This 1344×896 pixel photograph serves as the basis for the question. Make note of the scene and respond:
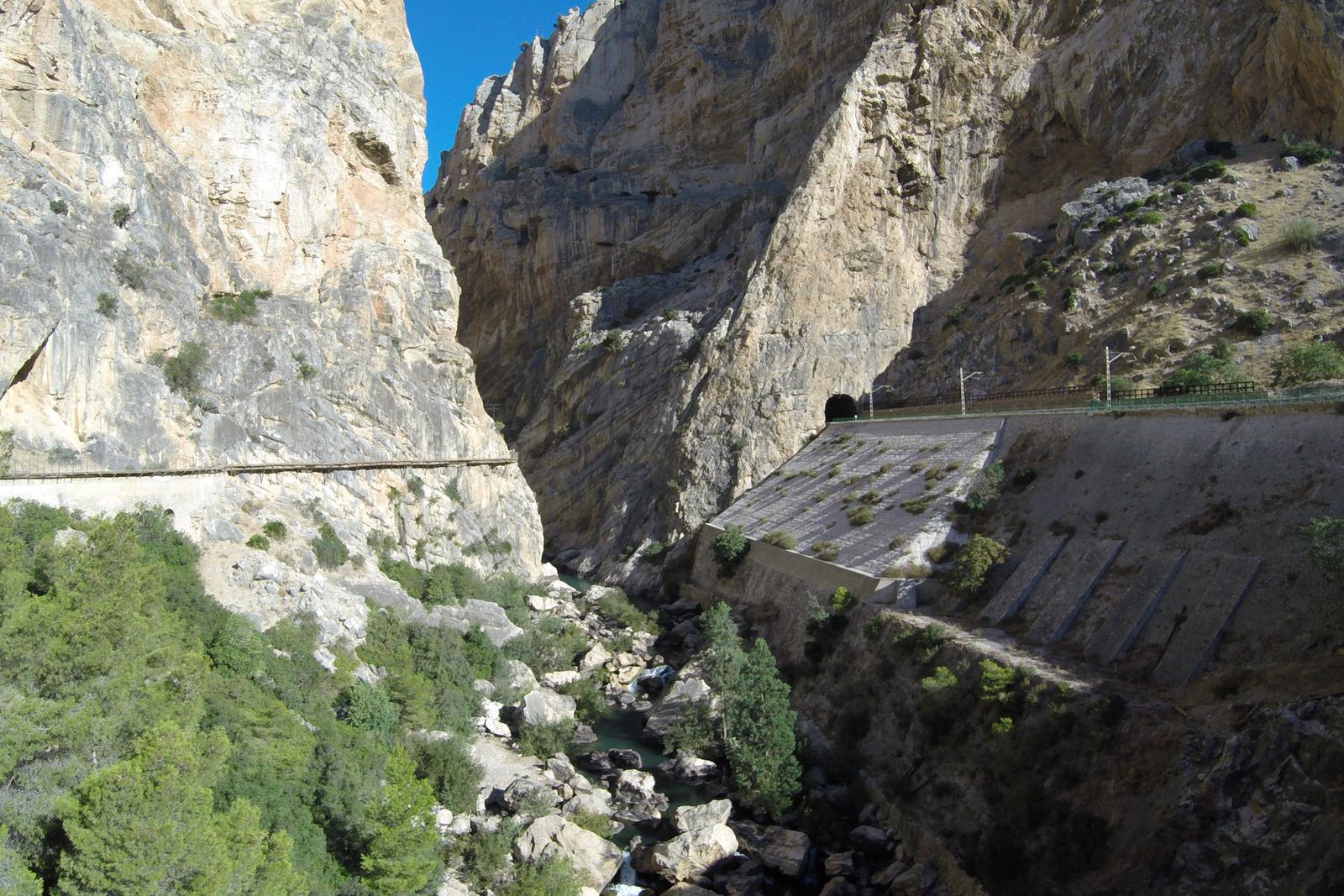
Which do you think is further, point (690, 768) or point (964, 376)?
point (964, 376)

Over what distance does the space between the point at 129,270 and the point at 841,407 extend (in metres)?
35.3

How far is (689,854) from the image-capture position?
20344 mm

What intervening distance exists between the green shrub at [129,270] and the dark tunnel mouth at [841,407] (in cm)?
3390

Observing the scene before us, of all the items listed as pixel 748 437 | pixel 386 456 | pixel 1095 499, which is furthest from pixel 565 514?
pixel 1095 499

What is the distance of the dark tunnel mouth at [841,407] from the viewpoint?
169 feet

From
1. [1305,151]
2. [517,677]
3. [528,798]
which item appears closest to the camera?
[528,798]

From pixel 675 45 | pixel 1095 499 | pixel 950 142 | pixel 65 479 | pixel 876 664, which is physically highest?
pixel 675 45

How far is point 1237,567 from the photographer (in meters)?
20.3

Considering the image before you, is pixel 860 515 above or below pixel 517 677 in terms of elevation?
above

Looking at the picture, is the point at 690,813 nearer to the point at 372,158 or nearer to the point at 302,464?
the point at 302,464

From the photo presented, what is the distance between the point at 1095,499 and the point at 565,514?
3636cm

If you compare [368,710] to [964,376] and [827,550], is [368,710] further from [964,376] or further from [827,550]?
[964,376]

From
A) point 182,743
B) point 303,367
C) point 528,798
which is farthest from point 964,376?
point 182,743

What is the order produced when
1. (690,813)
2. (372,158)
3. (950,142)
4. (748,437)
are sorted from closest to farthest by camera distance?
(690,813)
(372,158)
(748,437)
(950,142)
